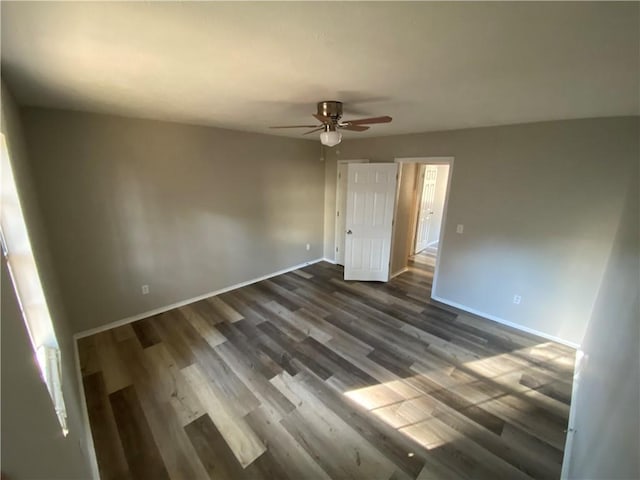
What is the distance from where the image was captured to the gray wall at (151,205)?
248cm

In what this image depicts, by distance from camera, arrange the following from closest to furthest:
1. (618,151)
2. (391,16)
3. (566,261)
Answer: (391,16), (618,151), (566,261)

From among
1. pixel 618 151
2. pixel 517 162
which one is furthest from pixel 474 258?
pixel 618 151

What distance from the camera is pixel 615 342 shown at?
1.52m

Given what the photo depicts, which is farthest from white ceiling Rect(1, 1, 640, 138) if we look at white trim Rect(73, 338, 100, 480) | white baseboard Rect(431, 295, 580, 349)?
white baseboard Rect(431, 295, 580, 349)

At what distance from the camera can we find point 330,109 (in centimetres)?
200

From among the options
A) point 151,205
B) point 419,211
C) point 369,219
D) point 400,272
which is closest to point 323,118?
point 151,205

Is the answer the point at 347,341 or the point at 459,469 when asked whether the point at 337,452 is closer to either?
the point at 459,469

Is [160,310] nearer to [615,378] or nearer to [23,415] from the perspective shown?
[23,415]

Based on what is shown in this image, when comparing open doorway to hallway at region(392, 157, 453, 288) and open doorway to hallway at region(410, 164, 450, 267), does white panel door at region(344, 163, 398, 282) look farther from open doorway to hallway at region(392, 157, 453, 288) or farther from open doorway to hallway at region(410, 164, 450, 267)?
open doorway to hallway at region(410, 164, 450, 267)

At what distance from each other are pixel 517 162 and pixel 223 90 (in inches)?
121

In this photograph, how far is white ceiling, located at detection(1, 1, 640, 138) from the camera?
2.95 feet

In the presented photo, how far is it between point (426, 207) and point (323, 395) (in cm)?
488

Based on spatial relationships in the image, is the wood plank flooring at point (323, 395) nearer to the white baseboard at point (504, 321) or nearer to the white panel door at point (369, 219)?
the white baseboard at point (504, 321)

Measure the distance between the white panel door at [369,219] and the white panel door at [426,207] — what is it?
1668 millimetres
